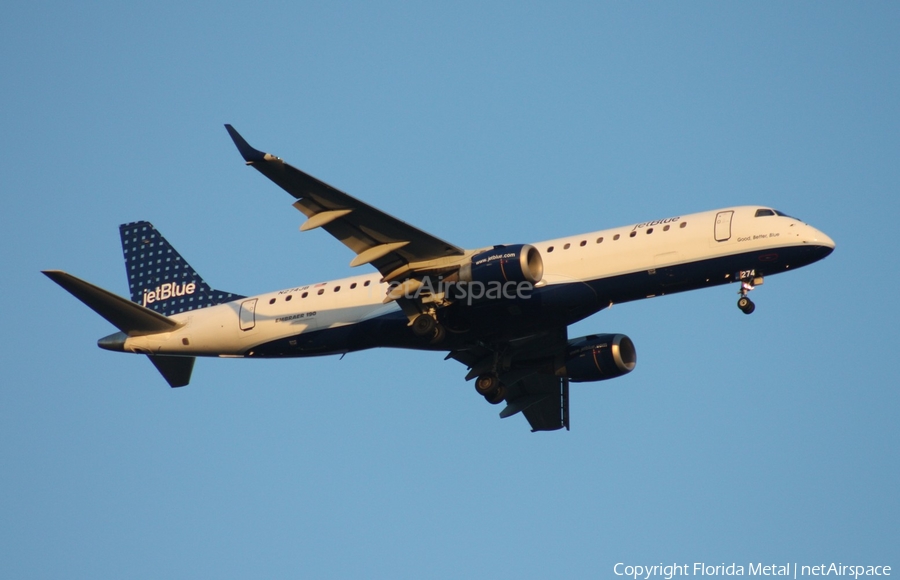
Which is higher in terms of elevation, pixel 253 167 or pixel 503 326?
pixel 253 167

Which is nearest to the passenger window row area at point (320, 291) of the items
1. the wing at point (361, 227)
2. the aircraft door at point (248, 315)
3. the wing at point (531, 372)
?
the aircraft door at point (248, 315)

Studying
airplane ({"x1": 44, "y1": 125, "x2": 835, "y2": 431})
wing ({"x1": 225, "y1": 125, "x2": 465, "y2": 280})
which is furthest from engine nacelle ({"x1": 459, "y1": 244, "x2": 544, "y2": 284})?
wing ({"x1": 225, "y1": 125, "x2": 465, "y2": 280})

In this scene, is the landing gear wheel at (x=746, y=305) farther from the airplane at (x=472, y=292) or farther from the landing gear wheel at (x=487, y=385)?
the landing gear wheel at (x=487, y=385)

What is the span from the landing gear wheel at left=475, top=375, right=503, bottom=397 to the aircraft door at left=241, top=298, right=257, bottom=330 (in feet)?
25.6

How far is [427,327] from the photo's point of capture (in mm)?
37844

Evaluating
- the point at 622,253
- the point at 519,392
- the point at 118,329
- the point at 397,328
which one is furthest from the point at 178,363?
the point at 622,253

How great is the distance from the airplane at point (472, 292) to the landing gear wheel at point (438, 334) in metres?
0.04

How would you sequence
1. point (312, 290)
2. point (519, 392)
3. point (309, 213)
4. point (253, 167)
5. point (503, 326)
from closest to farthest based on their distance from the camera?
point (253, 167)
point (309, 213)
point (503, 326)
point (312, 290)
point (519, 392)

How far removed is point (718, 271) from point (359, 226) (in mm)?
10728

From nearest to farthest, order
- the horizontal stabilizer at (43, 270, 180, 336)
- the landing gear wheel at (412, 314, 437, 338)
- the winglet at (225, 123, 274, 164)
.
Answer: the winglet at (225, 123, 274, 164)
the horizontal stabilizer at (43, 270, 180, 336)
the landing gear wheel at (412, 314, 437, 338)

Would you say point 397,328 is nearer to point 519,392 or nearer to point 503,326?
point 503,326

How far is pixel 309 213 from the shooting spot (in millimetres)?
35750

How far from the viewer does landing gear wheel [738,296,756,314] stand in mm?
36656

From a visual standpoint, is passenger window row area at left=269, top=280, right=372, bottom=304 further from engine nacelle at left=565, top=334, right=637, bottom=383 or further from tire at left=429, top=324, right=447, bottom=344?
engine nacelle at left=565, top=334, right=637, bottom=383
